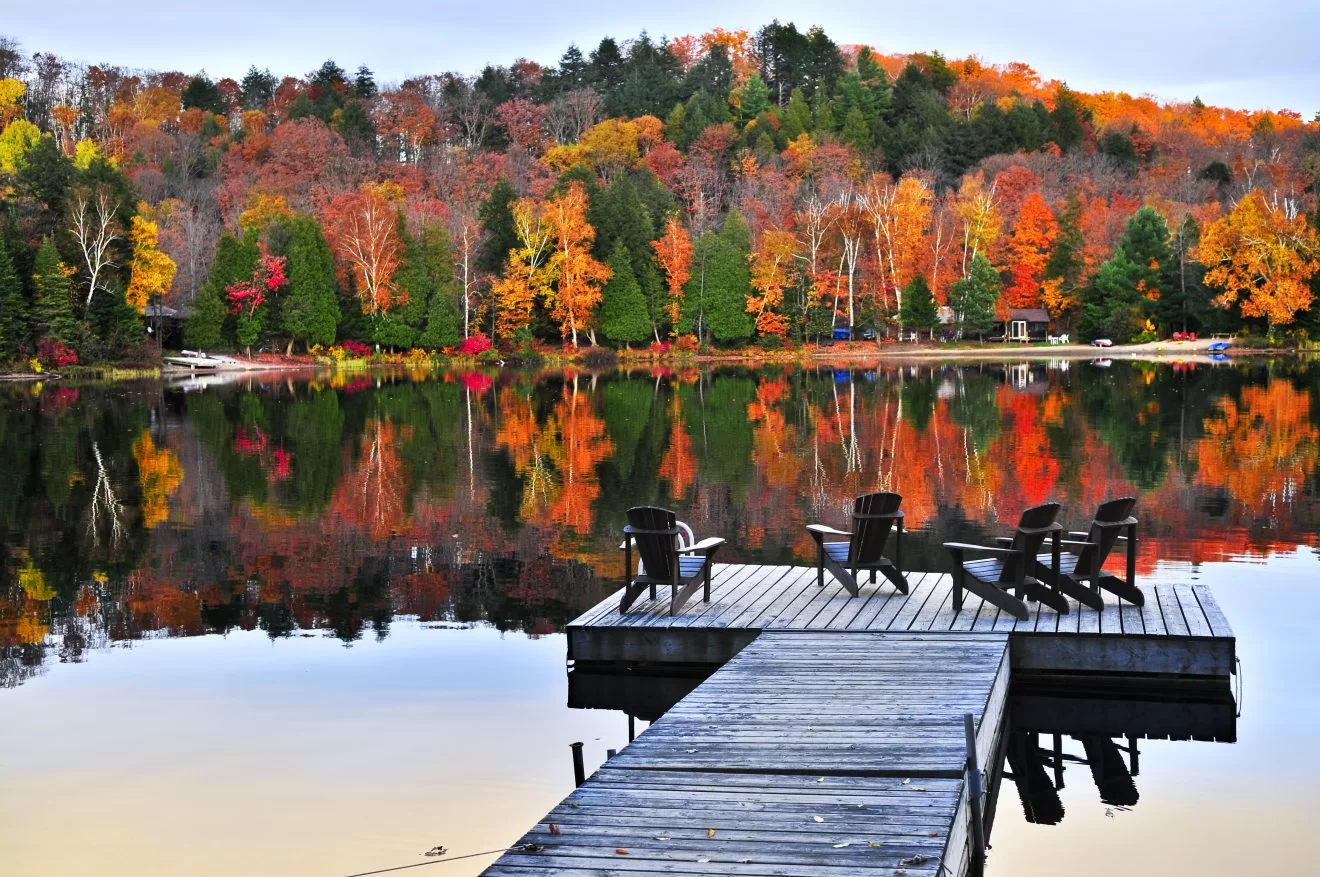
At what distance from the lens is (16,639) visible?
1252 centimetres

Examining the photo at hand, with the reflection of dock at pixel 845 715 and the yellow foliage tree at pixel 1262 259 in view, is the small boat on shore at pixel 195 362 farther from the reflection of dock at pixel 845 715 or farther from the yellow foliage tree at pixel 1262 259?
the reflection of dock at pixel 845 715

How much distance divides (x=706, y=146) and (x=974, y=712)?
95.2m

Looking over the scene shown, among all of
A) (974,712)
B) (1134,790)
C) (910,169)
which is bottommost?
(1134,790)

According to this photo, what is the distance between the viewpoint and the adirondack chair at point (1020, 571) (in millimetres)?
10320

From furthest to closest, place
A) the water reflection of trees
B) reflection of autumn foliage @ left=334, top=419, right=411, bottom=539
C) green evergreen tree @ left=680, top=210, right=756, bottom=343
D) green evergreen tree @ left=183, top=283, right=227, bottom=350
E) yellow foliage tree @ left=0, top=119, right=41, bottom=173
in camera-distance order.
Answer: yellow foliage tree @ left=0, top=119, right=41, bottom=173 → green evergreen tree @ left=680, top=210, right=756, bottom=343 → green evergreen tree @ left=183, top=283, right=227, bottom=350 → reflection of autumn foliage @ left=334, top=419, right=411, bottom=539 → the water reflection of trees

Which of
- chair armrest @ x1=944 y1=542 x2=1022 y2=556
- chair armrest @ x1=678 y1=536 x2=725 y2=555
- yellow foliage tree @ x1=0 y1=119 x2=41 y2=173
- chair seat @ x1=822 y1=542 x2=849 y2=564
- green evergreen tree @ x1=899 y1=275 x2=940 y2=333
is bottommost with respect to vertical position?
chair seat @ x1=822 y1=542 x2=849 y2=564

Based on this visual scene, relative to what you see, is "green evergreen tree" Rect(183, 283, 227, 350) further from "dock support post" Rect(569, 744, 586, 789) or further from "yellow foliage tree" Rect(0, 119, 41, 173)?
"dock support post" Rect(569, 744, 586, 789)

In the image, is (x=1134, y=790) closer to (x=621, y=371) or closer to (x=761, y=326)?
(x=621, y=371)

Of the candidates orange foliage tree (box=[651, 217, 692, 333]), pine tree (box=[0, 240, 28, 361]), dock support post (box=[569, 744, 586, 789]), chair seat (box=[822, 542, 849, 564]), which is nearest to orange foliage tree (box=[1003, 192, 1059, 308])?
orange foliage tree (box=[651, 217, 692, 333])

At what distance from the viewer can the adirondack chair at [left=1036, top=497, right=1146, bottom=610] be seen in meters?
10.6

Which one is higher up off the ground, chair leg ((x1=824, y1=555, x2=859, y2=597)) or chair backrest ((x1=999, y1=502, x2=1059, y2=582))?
chair backrest ((x1=999, y1=502, x2=1059, y2=582))

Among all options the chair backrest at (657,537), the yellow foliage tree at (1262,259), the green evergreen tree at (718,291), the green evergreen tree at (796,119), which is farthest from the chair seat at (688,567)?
the green evergreen tree at (796,119)

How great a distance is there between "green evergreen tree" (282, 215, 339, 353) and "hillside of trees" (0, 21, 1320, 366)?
5.0 inches

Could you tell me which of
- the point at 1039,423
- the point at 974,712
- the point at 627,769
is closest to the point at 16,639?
the point at 627,769
